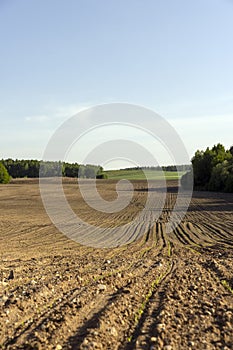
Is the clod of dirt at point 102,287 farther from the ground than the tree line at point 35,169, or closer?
closer

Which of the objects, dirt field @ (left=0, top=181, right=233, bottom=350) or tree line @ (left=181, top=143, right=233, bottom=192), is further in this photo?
tree line @ (left=181, top=143, right=233, bottom=192)

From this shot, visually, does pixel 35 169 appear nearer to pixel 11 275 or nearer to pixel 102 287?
pixel 11 275

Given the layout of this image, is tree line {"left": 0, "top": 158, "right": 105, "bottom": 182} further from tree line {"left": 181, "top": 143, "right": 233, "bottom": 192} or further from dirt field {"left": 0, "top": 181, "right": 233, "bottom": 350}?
dirt field {"left": 0, "top": 181, "right": 233, "bottom": 350}

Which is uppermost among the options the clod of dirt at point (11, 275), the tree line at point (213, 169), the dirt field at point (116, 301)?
the tree line at point (213, 169)

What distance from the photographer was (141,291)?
26.0 feet

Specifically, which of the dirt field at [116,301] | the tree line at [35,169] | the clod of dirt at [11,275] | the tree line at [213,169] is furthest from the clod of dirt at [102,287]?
the tree line at [35,169]

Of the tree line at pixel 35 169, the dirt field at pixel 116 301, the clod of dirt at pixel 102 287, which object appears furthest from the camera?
the tree line at pixel 35 169

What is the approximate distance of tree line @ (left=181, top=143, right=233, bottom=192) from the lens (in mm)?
57469

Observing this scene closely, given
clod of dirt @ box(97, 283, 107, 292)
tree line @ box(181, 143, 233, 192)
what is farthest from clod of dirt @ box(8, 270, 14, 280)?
tree line @ box(181, 143, 233, 192)

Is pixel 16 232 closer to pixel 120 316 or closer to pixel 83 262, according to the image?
pixel 83 262

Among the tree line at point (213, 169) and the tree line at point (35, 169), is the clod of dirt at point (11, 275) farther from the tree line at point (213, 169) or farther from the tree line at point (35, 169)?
the tree line at point (35, 169)

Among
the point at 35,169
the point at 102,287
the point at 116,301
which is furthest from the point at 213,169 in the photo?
the point at 35,169

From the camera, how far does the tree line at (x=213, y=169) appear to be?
189ft

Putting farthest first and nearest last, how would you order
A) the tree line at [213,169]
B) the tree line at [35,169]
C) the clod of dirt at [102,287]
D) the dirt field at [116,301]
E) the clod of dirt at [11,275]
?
1. the tree line at [35,169]
2. the tree line at [213,169]
3. the clod of dirt at [11,275]
4. the clod of dirt at [102,287]
5. the dirt field at [116,301]
